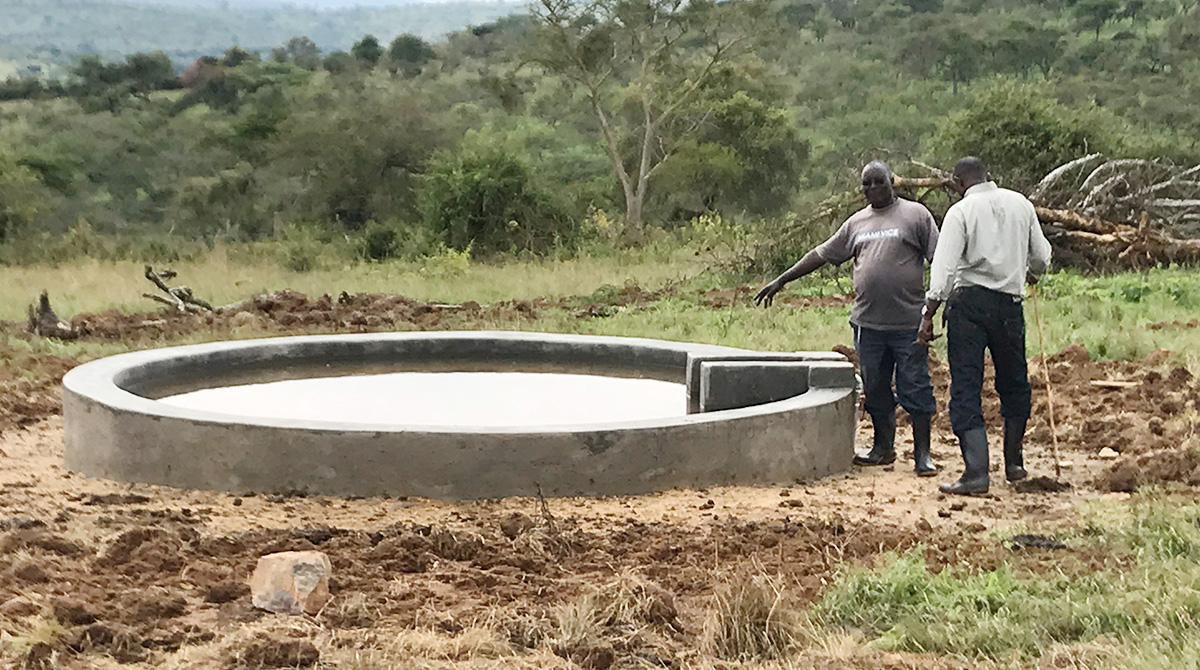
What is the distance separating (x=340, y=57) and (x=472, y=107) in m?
17.0

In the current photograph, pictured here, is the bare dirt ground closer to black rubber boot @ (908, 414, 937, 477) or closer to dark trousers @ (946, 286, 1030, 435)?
black rubber boot @ (908, 414, 937, 477)

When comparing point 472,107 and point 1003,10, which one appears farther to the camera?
point 1003,10

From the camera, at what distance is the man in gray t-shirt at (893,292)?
6980 millimetres

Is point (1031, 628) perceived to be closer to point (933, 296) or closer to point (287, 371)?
point (933, 296)

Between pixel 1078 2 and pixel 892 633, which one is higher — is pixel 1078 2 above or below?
above

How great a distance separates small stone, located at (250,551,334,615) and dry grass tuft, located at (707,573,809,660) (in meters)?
1.29

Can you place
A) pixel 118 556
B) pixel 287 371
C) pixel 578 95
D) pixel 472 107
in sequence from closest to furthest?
pixel 118 556 → pixel 287 371 → pixel 472 107 → pixel 578 95

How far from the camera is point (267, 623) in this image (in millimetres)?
4414

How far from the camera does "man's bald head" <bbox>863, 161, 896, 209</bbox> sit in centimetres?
698

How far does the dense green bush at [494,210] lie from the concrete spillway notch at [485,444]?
42.1 ft

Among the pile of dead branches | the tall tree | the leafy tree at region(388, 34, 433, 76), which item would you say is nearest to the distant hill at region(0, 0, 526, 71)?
the leafy tree at region(388, 34, 433, 76)

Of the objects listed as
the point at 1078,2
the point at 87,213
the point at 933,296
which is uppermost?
the point at 1078,2

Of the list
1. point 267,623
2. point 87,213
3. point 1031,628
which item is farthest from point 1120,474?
point 87,213

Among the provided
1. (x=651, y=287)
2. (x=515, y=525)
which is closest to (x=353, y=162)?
(x=651, y=287)
